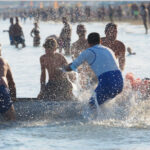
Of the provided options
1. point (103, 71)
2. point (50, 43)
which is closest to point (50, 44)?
point (50, 43)

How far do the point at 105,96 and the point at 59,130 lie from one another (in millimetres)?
894

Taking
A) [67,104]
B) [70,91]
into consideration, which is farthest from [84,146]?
[70,91]

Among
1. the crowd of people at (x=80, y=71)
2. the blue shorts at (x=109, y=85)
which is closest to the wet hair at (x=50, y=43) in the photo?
the crowd of people at (x=80, y=71)

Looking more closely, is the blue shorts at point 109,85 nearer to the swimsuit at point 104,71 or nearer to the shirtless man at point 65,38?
the swimsuit at point 104,71

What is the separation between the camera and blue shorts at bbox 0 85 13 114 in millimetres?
9047

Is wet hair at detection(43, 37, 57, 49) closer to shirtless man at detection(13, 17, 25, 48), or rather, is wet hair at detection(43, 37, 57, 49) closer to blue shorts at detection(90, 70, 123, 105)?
blue shorts at detection(90, 70, 123, 105)

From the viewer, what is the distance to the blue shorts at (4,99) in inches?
356

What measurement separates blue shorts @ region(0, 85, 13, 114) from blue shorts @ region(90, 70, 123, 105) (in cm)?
130

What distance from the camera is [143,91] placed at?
34.2 feet

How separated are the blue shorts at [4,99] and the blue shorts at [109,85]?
4.27 ft

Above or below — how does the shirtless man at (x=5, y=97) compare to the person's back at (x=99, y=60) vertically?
below

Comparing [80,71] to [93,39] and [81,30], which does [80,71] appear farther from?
[93,39]

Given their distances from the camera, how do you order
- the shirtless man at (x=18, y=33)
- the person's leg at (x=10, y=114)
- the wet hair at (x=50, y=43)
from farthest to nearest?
the shirtless man at (x=18, y=33), the wet hair at (x=50, y=43), the person's leg at (x=10, y=114)

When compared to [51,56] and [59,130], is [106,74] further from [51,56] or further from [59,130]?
[51,56]
